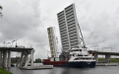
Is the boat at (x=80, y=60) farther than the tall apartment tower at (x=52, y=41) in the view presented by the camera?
No

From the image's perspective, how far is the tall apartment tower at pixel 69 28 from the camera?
84875mm

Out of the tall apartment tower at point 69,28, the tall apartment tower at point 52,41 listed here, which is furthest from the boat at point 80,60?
the tall apartment tower at point 52,41

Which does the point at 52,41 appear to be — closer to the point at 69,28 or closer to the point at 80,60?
the point at 69,28

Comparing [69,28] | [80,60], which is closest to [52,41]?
[69,28]

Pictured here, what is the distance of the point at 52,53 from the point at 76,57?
3517 centimetres

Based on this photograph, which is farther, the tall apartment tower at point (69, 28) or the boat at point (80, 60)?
the tall apartment tower at point (69, 28)

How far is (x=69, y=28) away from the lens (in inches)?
3531

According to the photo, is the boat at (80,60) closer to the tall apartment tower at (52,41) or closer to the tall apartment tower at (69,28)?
the tall apartment tower at (69,28)

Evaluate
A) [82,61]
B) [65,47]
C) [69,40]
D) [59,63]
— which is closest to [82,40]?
[69,40]

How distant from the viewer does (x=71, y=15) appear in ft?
286

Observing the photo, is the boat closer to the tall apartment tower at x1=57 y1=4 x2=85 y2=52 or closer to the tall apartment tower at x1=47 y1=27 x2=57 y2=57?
the tall apartment tower at x1=57 y1=4 x2=85 y2=52

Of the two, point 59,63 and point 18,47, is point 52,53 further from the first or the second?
point 18,47

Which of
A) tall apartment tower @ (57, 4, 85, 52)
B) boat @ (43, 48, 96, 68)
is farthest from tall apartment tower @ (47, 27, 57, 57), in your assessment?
boat @ (43, 48, 96, 68)

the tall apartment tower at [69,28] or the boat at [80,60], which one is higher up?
the tall apartment tower at [69,28]
